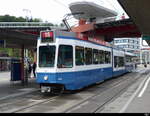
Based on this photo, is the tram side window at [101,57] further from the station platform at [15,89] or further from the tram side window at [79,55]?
the station platform at [15,89]

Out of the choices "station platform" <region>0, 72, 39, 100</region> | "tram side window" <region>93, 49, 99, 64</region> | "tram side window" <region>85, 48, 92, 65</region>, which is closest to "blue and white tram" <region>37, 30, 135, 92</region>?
"tram side window" <region>85, 48, 92, 65</region>

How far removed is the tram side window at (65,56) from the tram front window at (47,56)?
0.34 metres

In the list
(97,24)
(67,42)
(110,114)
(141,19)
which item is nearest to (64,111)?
(110,114)

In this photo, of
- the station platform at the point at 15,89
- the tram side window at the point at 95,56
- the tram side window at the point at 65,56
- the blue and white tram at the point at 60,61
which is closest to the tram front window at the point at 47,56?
the blue and white tram at the point at 60,61

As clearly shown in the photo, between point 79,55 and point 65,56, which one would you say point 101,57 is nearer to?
point 79,55

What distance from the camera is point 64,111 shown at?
31.1ft

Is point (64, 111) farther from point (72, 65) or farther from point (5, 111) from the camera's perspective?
point (72, 65)

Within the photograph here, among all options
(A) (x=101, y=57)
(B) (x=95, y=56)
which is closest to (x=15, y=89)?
(B) (x=95, y=56)

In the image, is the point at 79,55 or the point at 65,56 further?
the point at 79,55

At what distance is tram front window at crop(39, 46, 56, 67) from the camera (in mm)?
13527

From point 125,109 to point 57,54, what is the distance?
16.2 ft

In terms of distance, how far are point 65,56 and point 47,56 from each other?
2.97 feet

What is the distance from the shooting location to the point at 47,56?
45.1ft

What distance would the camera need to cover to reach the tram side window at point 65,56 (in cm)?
1348
